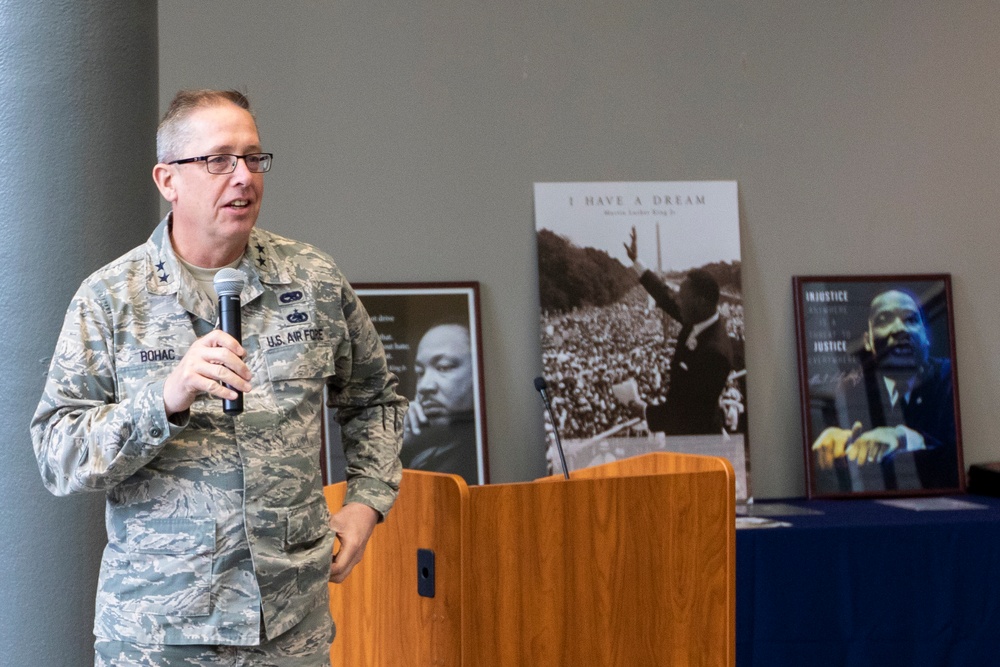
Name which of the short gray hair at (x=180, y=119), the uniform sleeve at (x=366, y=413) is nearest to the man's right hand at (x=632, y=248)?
the uniform sleeve at (x=366, y=413)

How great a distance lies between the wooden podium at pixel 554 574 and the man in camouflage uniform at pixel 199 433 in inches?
18.9

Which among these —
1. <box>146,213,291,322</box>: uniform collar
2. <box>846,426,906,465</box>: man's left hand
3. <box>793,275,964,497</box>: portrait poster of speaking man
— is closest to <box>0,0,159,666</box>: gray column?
<box>146,213,291,322</box>: uniform collar

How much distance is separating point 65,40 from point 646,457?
5.57 ft

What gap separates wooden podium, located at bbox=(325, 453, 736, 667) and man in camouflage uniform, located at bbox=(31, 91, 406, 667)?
48cm

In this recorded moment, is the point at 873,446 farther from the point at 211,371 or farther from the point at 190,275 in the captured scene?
the point at 211,371

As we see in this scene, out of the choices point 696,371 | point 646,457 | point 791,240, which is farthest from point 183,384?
point 791,240

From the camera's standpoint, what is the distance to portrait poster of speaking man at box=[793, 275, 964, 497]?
417cm

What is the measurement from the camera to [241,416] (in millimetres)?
1668

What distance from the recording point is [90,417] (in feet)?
5.16

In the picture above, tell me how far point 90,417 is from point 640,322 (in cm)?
276

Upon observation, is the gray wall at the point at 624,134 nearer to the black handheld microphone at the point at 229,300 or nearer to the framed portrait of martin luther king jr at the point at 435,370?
the framed portrait of martin luther king jr at the point at 435,370

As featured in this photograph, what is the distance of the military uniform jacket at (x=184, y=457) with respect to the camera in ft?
5.19

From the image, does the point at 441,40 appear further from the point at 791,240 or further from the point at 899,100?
the point at 899,100

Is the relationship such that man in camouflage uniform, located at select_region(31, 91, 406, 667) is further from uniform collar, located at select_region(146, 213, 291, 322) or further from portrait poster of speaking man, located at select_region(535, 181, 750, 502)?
portrait poster of speaking man, located at select_region(535, 181, 750, 502)
